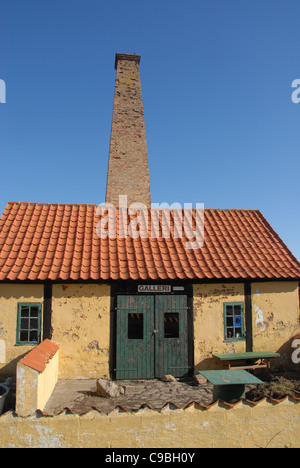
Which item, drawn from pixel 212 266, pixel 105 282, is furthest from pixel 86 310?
pixel 212 266

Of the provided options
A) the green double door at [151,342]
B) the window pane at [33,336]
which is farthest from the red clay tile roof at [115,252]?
the window pane at [33,336]

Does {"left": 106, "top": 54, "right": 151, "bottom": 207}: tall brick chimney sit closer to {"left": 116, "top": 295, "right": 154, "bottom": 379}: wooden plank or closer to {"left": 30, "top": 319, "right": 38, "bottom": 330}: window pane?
{"left": 116, "top": 295, "right": 154, "bottom": 379}: wooden plank

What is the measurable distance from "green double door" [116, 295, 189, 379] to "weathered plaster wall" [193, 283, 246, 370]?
1.16ft

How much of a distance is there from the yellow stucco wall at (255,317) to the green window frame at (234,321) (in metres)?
0.12

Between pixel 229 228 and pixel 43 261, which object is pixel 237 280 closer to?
pixel 229 228

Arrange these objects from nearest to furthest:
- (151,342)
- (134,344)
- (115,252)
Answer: (134,344), (151,342), (115,252)

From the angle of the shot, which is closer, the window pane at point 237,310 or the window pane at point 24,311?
the window pane at point 24,311

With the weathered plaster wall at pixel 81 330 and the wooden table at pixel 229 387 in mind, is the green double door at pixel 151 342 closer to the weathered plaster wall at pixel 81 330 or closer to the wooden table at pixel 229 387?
the weathered plaster wall at pixel 81 330

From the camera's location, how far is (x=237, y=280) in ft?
34.9

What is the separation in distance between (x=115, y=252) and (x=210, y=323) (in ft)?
11.5

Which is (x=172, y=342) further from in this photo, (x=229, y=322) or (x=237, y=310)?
(x=237, y=310)

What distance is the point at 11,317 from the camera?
31.3ft

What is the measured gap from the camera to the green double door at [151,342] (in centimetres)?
984

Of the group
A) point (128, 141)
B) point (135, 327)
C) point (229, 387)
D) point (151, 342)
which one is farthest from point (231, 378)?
point (128, 141)
